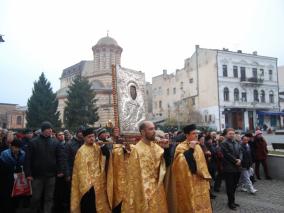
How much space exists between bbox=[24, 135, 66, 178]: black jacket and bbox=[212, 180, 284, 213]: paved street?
3.70 meters

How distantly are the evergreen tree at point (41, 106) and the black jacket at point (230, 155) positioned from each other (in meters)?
34.3

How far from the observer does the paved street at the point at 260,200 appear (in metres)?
7.56

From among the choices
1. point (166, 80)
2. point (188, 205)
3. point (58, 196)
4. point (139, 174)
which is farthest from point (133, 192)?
point (166, 80)

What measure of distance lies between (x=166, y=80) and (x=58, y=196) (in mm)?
48170

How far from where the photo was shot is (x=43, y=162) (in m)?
7.04

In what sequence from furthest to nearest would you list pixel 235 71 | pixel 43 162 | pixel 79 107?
pixel 235 71, pixel 79 107, pixel 43 162

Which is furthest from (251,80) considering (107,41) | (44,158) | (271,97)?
(44,158)

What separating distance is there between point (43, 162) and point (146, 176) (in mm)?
2735

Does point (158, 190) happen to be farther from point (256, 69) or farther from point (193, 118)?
point (256, 69)

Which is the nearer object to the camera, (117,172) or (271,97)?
(117,172)

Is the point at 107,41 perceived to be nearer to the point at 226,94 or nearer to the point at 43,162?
the point at 226,94

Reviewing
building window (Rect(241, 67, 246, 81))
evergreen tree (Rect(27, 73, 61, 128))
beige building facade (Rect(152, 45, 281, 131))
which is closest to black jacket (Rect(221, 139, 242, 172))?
evergreen tree (Rect(27, 73, 61, 128))

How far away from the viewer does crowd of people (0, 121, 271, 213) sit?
17.9ft

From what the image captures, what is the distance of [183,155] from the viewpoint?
5.61 m
